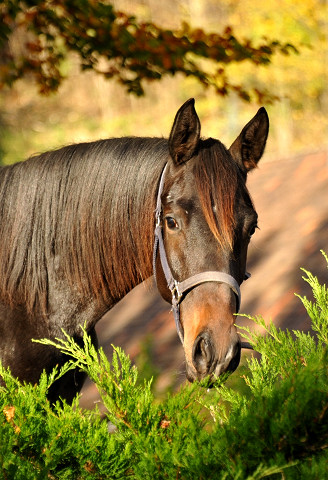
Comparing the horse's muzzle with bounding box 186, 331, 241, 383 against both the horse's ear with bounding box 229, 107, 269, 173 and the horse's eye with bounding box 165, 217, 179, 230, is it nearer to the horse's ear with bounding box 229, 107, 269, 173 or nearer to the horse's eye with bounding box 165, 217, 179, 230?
the horse's eye with bounding box 165, 217, 179, 230

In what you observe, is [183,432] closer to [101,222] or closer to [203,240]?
[203,240]

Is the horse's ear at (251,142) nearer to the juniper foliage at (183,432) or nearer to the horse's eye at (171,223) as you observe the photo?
the horse's eye at (171,223)

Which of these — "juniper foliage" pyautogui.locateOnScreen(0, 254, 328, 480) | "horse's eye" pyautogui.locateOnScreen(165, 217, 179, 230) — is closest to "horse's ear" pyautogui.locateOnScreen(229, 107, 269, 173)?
"horse's eye" pyautogui.locateOnScreen(165, 217, 179, 230)

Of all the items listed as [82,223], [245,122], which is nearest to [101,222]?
[82,223]

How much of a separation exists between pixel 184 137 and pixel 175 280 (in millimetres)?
Answer: 708

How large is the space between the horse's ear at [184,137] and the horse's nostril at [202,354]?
913 mm

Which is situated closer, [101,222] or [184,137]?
[184,137]

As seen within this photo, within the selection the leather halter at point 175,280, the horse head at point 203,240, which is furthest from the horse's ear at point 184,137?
the leather halter at point 175,280

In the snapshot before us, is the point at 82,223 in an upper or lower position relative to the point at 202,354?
upper

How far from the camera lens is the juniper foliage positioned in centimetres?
146

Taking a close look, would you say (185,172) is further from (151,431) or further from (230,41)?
(230,41)

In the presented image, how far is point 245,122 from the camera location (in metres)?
18.5

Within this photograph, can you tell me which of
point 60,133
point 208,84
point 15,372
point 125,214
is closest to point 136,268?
point 125,214

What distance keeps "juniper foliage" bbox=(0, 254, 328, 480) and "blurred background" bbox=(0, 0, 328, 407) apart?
1.58ft
